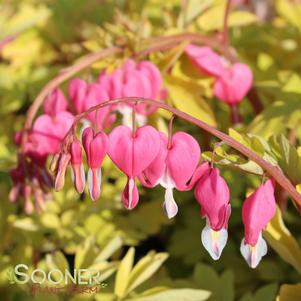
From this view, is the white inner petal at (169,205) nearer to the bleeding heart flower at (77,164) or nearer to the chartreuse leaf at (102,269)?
the bleeding heart flower at (77,164)

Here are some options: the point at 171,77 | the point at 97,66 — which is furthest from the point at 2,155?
the point at 171,77

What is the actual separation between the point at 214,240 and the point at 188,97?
0.54 meters

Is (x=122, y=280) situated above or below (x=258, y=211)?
below

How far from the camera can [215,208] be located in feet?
3.09

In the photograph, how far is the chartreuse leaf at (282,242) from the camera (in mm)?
1111

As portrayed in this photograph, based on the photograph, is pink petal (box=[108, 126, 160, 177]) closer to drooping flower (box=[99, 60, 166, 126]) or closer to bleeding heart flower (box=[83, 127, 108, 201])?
bleeding heart flower (box=[83, 127, 108, 201])

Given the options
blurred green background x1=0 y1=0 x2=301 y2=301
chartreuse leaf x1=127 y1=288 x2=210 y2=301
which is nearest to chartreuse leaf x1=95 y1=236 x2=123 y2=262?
blurred green background x1=0 y1=0 x2=301 y2=301

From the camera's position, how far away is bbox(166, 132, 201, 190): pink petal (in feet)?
3.11

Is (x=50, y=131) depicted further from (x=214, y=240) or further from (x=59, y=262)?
(x=214, y=240)

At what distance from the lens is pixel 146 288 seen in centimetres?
124

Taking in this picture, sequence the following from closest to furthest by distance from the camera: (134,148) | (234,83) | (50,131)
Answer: (134,148), (50,131), (234,83)

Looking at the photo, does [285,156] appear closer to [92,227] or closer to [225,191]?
[225,191]

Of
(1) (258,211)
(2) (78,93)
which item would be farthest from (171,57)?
(1) (258,211)

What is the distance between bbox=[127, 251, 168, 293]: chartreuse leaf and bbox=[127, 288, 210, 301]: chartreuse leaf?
0.16 ft
